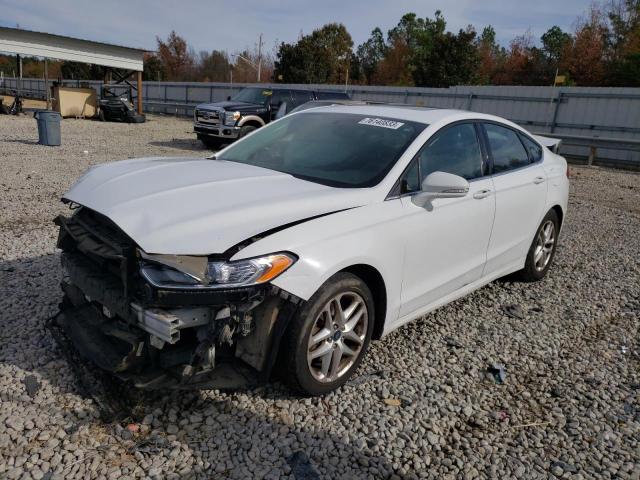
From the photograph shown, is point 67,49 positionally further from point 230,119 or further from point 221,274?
point 221,274

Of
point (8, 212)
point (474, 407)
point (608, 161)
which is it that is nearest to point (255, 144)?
point (474, 407)

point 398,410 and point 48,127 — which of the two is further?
point 48,127

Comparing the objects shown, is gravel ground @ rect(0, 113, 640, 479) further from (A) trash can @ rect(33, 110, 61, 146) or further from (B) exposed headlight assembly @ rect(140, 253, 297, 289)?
(A) trash can @ rect(33, 110, 61, 146)

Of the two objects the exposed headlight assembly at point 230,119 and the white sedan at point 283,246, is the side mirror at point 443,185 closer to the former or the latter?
the white sedan at point 283,246

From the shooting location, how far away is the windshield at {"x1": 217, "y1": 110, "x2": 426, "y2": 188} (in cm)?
347

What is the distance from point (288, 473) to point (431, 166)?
2.22 m

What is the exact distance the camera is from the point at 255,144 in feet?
14.1

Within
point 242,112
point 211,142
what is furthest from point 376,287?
point 211,142

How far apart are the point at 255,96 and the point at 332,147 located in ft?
42.6

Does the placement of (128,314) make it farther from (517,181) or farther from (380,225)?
(517,181)

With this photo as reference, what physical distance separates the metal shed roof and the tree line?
2729mm

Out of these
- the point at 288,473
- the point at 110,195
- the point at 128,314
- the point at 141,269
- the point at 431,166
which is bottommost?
the point at 288,473

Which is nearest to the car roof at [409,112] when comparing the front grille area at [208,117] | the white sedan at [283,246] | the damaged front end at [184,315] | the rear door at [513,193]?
the white sedan at [283,246]

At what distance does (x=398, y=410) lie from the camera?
3.11m
